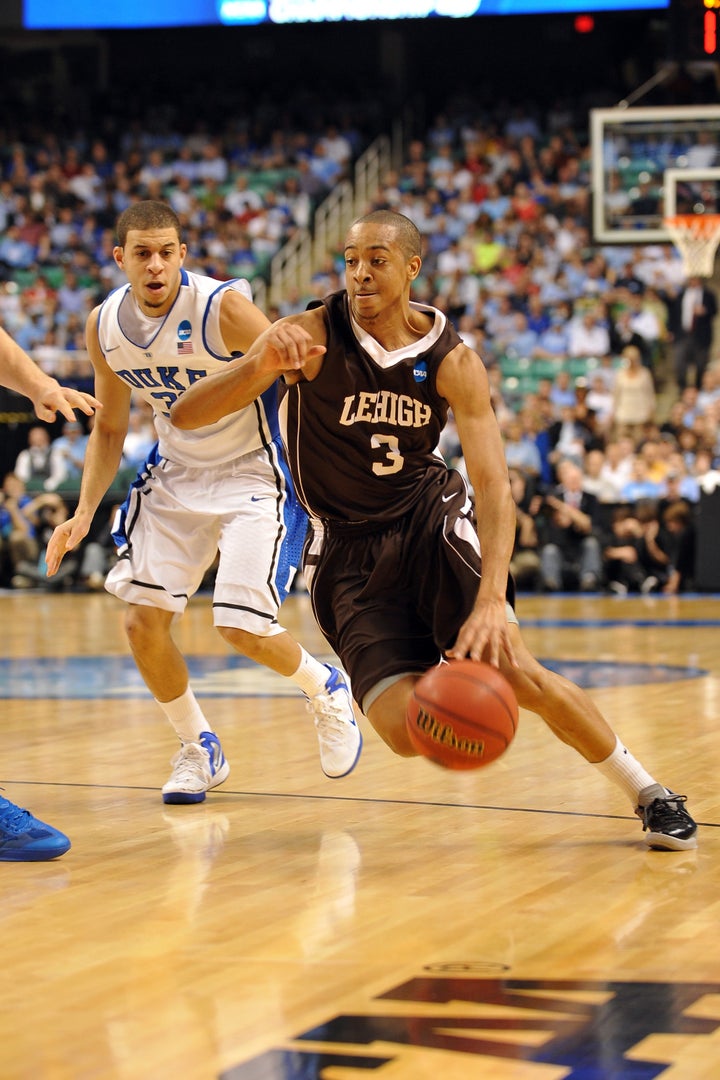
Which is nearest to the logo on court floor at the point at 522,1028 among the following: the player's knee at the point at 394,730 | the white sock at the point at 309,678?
the player's knee at the point at 394,730

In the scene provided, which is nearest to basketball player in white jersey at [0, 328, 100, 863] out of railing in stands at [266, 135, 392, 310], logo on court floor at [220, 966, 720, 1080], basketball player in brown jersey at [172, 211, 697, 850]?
basketball player in brown jersey at [172, 211, 697, 850]

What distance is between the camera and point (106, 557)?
15.6 m

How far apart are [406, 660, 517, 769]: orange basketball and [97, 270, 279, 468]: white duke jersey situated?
63.6 inches

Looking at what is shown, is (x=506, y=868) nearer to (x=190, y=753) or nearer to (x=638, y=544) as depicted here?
(x=190, y=753)

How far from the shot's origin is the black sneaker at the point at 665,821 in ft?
13.6

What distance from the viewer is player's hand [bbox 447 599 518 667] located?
3837 millimetres

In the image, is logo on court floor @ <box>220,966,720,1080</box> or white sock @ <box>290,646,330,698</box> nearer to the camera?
logo on court floor @ <box>220,966,720,1080</box>

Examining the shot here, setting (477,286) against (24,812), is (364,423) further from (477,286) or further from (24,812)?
(477,286)

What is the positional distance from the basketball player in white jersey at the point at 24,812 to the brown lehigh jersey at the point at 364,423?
0.65m

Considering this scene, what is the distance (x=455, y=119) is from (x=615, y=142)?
8.43 m

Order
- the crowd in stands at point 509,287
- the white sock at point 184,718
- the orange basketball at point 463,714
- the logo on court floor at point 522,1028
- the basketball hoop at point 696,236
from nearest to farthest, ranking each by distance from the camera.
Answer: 1. the logo on court floor at point 522,1028
2. the orange basketball at point 463,714
3. the white sock at point 184,718
4. the crowd in stands at point 509,287
5. the basketball hoop at point 696,236

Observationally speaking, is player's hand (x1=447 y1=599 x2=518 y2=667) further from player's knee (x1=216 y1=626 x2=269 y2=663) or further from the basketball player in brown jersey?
player's knee (x1=216 y1=626 x2=269 y2=663)

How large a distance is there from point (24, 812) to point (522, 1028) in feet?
6.56

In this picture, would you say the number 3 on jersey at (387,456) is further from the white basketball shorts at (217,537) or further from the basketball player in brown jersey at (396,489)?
the white basketball shorts at (217,537)
